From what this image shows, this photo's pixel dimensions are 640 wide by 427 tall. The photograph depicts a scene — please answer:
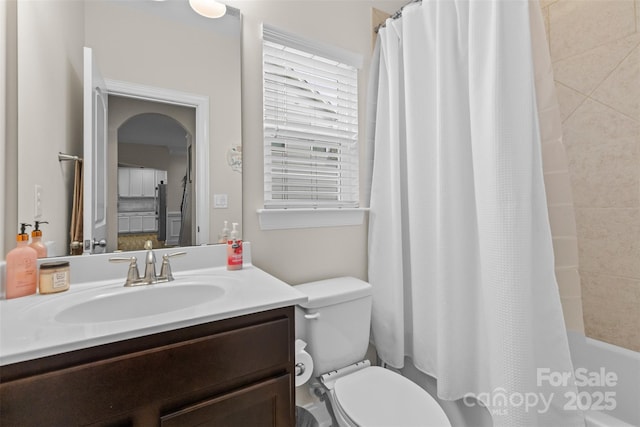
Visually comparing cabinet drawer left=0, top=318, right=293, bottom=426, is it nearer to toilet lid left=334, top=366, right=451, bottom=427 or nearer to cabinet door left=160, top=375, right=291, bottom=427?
cabinet door left=160, top=375, right=291, bottom=427

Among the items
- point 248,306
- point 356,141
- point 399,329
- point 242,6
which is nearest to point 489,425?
point 399,329

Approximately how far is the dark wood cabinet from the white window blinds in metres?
0.74

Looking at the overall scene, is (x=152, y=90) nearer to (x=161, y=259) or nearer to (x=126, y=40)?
(x=126, y=40)

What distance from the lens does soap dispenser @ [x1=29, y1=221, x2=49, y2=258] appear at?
3.10 ft

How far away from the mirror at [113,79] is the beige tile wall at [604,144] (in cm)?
166

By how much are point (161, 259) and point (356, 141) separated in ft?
3.81

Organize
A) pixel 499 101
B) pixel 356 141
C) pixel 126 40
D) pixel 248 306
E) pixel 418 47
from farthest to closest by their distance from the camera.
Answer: pixel 356 141 → pixel 418 47 → pixel 126 40 → pixel 499 101 → pixel 248 306

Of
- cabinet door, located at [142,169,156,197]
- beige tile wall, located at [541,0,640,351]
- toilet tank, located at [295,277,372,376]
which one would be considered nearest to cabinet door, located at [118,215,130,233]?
cabinet door, located at [142,169,156,197]

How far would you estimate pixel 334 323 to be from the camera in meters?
1.31

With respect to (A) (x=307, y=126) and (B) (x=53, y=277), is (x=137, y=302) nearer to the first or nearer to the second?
(B) (x=53, y=277)

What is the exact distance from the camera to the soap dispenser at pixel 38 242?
944 mm

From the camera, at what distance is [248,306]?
2.65ft

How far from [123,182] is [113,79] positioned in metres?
0.39

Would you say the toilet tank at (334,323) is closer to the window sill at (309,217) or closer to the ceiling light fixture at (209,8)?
the window sill at (309,217)
